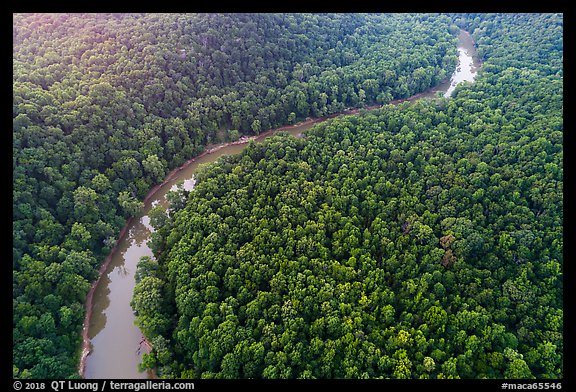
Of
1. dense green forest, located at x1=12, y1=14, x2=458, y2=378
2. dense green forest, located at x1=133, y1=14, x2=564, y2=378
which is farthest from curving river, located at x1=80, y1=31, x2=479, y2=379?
dense green forest, located at x1=133, y1=14, x2=564, y2=378

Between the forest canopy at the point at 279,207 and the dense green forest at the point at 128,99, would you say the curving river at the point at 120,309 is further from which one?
the forest canopy at the point at 279,207

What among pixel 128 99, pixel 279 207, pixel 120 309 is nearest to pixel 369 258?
pixel 279 207

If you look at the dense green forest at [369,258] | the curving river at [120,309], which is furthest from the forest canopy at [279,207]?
the curving river at [120,309]

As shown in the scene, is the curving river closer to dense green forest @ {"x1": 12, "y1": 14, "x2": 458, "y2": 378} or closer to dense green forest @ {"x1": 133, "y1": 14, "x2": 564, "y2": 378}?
dense green forest @ {"x1": 12, "y1": 14, "x2": 458, "y2": 378}

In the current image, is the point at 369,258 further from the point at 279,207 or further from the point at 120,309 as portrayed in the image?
the point at 120,309

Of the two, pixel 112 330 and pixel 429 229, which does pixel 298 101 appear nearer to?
pixel 429 229

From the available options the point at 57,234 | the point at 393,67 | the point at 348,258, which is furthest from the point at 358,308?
the point at 393,67

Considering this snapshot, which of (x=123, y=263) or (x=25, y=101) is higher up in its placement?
(x=25, y=101)
